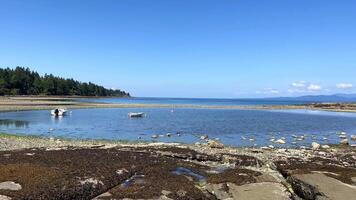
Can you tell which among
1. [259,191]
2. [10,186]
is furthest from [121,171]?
[259,191]

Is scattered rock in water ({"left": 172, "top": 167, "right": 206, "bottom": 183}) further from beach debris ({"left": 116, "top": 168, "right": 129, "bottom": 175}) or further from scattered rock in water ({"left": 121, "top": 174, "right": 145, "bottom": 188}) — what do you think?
beach debris ({"left": 116, "top": 168, "right": 129, "bottom": 175})

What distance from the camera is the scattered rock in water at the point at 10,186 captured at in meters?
16.0

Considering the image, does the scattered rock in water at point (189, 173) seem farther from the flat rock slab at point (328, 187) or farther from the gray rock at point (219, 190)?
the flat rock slab at point (328, 187)

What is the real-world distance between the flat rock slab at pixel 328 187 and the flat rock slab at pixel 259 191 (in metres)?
1.39

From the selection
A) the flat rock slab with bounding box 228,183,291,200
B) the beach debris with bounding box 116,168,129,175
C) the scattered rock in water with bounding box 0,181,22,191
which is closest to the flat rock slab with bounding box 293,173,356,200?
the flat rock slab with bounding box 228,183,291,200

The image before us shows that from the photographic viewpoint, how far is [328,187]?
1688 centimetres

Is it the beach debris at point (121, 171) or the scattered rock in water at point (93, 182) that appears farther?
the beach debris at point (121, 171)

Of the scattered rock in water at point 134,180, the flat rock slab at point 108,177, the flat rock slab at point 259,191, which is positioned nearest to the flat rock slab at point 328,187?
the flat rock slab at point 259,191

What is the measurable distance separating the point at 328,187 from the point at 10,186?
1313 centimetres

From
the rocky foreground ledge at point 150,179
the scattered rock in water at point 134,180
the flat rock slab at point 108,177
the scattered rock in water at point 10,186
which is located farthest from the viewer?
the scattered rock in water at point 134,180

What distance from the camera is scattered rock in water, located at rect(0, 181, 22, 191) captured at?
52.4 ft

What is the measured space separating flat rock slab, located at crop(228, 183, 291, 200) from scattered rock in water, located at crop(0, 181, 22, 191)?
28.8 ft

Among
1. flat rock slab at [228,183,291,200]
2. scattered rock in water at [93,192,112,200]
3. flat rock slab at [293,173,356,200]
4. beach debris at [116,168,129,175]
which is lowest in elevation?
scattered rock in water at [93,192,112,200]

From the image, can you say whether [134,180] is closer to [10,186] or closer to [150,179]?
[150,179]
